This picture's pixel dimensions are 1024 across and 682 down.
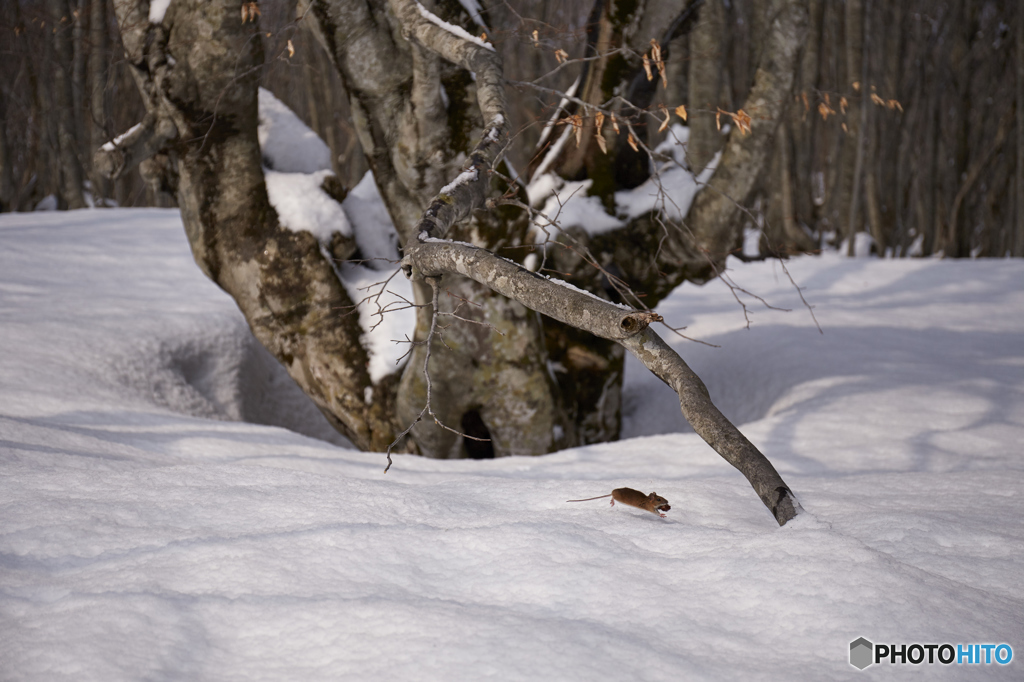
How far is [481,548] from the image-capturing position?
Answer: 1412 mm

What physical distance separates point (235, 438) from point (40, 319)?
6.28ft

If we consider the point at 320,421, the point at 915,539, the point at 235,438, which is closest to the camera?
the point at 915,539

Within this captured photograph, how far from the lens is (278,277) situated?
3.30 metres

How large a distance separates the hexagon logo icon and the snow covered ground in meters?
0.01

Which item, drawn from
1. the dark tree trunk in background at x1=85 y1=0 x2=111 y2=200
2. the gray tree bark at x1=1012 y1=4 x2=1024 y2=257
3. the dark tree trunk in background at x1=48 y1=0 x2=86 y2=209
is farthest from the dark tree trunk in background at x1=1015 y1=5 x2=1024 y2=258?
the dark tree trunk in background at x1=48 y1=0 x2=86 y2=209

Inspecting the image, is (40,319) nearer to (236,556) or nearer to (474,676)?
(236,556)

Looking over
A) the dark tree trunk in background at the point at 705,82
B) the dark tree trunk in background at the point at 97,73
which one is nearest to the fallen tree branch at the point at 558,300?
the dark tree trunk in background at the point at 705,82

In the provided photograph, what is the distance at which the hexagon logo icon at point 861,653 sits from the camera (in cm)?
105

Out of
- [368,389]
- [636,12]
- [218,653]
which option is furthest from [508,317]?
[218,653]

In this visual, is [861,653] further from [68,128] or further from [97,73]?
[97,73]

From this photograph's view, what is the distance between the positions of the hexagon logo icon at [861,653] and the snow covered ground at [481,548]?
0.05ft

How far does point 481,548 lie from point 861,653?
717mm

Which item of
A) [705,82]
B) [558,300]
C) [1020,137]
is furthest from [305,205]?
[1020,137]

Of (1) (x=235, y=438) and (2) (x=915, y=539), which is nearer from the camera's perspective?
(2) (x=915, y=539)
